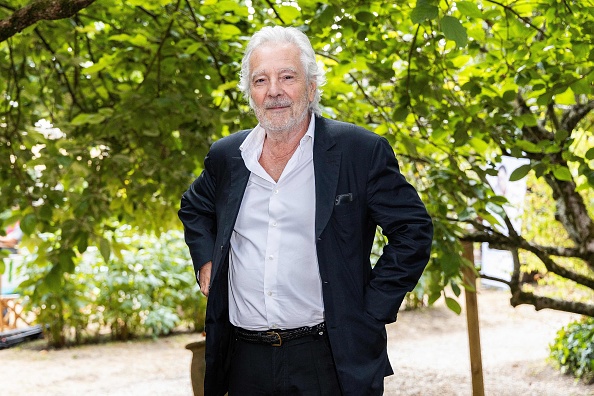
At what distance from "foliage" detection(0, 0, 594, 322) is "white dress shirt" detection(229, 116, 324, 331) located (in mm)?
1579

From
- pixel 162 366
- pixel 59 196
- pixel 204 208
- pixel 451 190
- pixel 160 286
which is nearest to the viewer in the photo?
pixel 204 208

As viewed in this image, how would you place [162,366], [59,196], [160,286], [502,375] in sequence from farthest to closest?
[160,286]
[162,366]
[502,375]
[59,196]

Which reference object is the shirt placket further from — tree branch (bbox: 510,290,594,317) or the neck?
tree branch (bbox: 510,290,594,317)

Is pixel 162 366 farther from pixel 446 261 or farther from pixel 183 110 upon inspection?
pixel 446 261

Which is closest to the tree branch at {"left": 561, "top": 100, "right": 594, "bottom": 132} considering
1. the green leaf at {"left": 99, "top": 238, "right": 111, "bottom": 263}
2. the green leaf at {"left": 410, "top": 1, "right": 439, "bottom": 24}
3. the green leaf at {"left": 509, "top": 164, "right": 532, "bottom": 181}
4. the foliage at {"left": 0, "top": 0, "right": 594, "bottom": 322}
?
the foliage at {"left": 0, "top": 0, "right": 594, "bottom": 322}

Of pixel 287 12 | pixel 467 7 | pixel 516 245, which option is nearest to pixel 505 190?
pixel 516 245

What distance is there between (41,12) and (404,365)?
7.83 meters

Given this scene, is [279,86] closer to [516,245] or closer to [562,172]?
[562,172]

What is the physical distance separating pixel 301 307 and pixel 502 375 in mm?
7419

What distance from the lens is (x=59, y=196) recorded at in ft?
16.8

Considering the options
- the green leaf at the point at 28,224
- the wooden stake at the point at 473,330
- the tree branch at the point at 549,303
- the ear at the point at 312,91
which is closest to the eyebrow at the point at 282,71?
the ear at the point at 312,91

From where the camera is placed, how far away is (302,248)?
2336mm

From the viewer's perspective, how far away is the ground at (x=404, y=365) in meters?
8.52

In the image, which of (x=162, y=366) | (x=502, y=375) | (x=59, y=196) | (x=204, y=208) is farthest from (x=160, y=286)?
(x=204, y=208)
